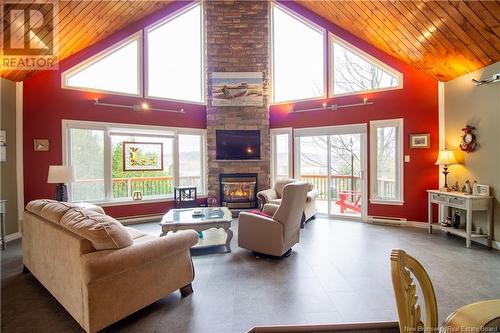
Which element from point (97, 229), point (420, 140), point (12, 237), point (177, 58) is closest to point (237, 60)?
point (177, 58)

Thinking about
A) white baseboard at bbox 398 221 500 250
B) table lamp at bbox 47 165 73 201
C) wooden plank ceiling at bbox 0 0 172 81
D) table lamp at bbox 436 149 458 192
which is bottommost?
white baseboard at bbox 398 221 500 250

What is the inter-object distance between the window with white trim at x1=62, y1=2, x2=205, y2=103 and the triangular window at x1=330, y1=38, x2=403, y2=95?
11.3 feet

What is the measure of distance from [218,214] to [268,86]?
3.88m

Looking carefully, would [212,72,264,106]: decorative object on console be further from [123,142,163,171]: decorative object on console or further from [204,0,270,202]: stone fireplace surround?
[123,142,163,171]: decorative object on console

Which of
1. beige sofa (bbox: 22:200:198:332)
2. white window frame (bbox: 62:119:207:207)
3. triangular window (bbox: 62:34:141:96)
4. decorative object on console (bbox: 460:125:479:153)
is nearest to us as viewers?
beige sofa (bbox: 22:200:198:332)

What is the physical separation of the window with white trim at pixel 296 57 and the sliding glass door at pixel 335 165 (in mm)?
1087

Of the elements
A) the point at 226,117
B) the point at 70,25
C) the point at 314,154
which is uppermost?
the point at 70,25

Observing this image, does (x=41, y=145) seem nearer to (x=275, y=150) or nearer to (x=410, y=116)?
(x=275, y=150)

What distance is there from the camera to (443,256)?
3596 millimetres

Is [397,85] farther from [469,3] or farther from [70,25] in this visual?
[70,25]

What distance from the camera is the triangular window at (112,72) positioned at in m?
5.33

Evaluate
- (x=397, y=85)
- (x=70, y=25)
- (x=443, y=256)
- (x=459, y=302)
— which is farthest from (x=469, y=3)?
(x=70, y=25)

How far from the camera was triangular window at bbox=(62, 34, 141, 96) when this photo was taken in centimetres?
533

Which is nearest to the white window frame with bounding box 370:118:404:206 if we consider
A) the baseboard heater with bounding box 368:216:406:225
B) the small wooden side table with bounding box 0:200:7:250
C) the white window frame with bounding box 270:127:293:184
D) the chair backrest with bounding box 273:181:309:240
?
the baseboard heater with bounding box 368:216:406:225
